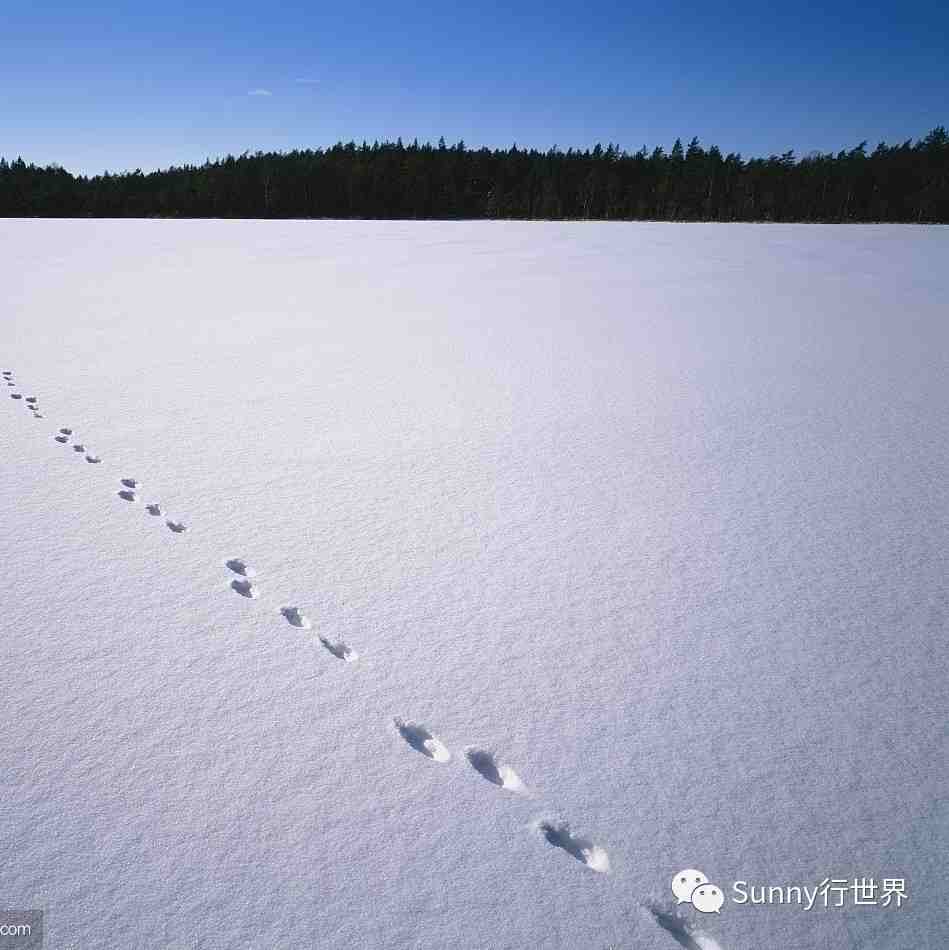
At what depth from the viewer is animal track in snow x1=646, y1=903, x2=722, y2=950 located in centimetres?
127

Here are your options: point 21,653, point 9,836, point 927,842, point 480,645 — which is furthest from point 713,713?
point 21,653

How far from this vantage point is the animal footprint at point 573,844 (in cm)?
140

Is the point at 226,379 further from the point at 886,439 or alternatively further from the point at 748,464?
the point at 886,439

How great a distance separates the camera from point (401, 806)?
4.91 ft

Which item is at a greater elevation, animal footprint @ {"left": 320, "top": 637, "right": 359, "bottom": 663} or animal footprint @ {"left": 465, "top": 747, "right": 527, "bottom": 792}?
animal footprint @ {"left": 320, "top": 637, "right": 359, "bottom": 663}

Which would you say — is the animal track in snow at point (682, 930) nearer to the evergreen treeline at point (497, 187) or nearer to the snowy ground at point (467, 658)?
the snowy ground at point (467, 658)

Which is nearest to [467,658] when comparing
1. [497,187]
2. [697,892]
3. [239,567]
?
[697,892]

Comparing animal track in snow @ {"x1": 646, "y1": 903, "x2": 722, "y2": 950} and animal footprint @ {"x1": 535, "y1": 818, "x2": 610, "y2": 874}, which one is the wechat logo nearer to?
animal track in snow @ {"x1": 646, "y1": 903, "x2": 722, "y2": 950}

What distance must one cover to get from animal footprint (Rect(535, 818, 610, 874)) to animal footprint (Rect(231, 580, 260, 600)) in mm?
1309

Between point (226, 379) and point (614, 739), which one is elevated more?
point (226, 379)

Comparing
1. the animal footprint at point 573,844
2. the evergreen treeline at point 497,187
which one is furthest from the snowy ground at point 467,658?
the evergreen treeline at point 497,187

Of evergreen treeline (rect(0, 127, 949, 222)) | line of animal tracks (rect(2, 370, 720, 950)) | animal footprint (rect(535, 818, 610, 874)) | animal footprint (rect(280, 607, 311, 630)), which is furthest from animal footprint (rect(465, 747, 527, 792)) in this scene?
evergreen treeline (rect(0, 127, 949, 222))

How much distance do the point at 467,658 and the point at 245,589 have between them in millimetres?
912

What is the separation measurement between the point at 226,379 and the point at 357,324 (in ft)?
8.23
